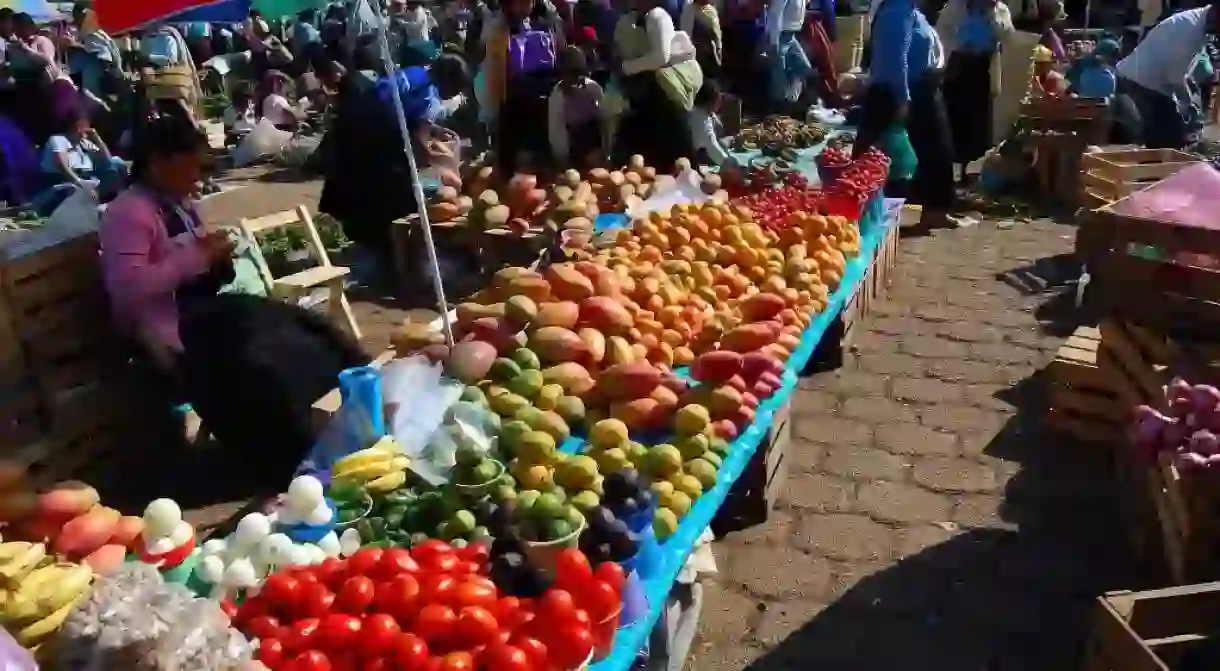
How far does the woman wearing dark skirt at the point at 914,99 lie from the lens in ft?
20.4

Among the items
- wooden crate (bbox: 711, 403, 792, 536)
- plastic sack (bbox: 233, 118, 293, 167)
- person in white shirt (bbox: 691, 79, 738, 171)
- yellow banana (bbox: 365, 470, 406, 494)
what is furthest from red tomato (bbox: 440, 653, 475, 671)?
plastic sack (bbox: 233, 118, 293, 167)

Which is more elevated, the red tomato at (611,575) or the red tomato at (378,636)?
the red tomato at (378,636)

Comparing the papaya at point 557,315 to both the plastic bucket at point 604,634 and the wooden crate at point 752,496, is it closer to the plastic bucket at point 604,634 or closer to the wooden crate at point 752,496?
the wooden crate at point 752,496

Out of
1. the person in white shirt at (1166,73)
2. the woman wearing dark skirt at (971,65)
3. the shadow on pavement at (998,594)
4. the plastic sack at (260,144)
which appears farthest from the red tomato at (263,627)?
the plastic sack at (260,144)

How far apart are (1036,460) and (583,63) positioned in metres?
4.04

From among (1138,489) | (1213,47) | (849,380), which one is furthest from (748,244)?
(1213,47)

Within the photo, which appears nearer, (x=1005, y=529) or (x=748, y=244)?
(x=1005, y=529)

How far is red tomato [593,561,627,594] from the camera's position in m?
1.99

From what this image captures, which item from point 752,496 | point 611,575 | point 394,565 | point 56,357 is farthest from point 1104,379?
→ point 56,357

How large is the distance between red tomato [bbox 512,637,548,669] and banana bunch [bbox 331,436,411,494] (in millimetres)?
741

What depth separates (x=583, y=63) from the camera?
260 inches

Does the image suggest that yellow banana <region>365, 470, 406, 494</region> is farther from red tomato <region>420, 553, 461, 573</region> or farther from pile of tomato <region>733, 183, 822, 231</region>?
pile of tomato <region>733, 183, 822, 231</region>

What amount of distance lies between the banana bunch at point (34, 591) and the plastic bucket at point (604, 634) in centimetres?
98

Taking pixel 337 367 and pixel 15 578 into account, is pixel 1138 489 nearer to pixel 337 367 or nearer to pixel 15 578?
pixel 337 367
